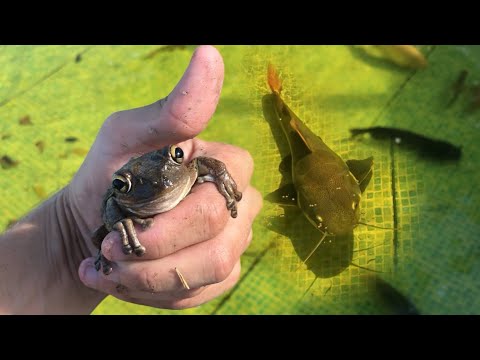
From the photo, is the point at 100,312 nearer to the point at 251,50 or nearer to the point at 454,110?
the point at 251,50

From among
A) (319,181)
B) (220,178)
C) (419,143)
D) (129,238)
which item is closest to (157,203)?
(129,238)

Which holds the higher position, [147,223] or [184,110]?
[184,110]

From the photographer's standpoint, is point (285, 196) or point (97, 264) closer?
point (97, 264)

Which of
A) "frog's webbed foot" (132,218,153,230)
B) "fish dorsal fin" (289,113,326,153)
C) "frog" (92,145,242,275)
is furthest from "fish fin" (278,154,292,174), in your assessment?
"frog's webbed foot" (132,218,153,230)

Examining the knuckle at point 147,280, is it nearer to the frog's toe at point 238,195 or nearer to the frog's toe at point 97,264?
the frog's toe at point 97,264

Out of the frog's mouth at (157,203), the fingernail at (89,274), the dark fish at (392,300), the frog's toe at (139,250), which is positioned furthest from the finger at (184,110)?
the dark fish at (392,300)

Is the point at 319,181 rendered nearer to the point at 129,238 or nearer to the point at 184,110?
the point at 184,110
